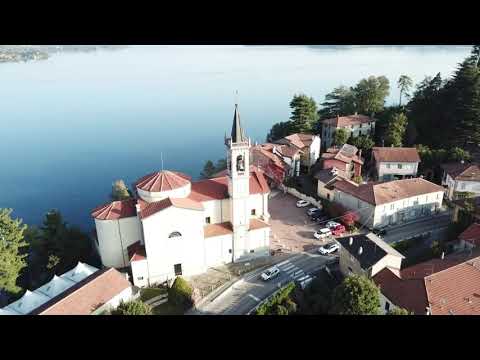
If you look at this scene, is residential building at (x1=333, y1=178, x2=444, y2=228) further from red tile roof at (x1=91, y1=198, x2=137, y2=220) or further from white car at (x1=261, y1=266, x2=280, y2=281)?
red tile roof at (x1=91, y1=198, x2=137, y2=220)

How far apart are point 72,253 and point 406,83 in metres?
41.0

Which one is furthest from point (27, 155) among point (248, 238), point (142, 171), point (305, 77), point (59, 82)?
point (305, 77)

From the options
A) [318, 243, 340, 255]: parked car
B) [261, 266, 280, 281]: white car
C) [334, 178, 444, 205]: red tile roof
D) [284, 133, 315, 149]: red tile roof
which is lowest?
[261, 266, 280, 281]: white car

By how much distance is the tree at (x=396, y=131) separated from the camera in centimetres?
3716

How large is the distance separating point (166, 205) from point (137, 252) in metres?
3.40

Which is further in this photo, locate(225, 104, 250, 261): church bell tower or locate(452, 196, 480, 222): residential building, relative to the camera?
locate(452, 196, 480, 222): residential building

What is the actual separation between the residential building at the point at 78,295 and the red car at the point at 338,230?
1352 cm

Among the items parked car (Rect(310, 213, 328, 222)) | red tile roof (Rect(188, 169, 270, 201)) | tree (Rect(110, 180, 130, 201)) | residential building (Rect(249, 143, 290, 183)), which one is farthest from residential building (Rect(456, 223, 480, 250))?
tree (Rect(110, 180, 130, 201))

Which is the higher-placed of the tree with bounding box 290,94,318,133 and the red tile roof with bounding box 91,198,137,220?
the tree with bounding box 290,94,318,133

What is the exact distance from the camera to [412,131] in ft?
125

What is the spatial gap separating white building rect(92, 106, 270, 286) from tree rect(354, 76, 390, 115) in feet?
82.3

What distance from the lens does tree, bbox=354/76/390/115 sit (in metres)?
43.1

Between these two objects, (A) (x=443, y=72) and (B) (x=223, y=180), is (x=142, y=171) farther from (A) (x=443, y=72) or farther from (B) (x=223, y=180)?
(A) (x=443, y=72)

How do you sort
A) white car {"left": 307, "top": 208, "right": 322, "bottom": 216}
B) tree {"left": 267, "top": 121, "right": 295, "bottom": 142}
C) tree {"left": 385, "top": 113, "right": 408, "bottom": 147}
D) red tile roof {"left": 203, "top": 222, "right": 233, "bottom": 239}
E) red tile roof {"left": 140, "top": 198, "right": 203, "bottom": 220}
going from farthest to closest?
tree {"left": 267, "top": 121, "right": 295, "bottom": 142}
tree {"left": 385, "top": 113, "right": 408, "bottom": 147}
white car {"left": 307, "top": 208, "right": 322, "bottom": 216}
red tile roof {"left": 203, "top": 222, "right": 233, "bottom": 239}
red tile roof {"left": 140, "top": 198, "right": 203, "bottom": 220}
